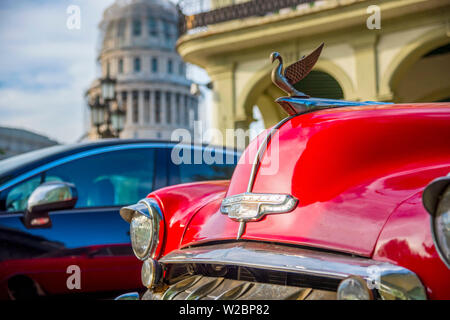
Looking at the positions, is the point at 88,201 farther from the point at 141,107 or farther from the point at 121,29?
the point at 121,29

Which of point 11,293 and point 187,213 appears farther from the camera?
point 11,293

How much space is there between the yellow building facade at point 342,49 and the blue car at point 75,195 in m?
5.02

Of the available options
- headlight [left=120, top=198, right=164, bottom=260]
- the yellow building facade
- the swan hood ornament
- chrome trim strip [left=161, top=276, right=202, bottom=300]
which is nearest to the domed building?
the yellow building facade

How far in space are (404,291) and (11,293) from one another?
84.6 inches

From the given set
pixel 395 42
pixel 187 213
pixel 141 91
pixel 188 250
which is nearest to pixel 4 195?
pixel 187 213

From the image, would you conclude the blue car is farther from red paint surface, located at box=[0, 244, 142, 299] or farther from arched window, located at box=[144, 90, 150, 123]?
arched window, located at box=[144, 90, 150, 123]

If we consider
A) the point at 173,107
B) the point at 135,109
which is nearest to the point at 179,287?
the point at 135,109

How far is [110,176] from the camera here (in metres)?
3.14

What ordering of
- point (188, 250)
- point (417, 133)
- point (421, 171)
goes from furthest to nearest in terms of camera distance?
point (188, 250) < point (417, 133) < point (421, 171)

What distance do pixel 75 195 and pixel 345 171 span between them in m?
1.43

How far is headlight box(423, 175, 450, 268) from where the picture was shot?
1.06 metres

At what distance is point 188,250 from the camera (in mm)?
1688

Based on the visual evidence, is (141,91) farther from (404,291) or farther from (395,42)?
(404,291)

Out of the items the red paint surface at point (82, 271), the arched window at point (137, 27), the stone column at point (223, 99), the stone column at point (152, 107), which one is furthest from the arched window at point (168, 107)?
the red paint surface at point (82, 271)
